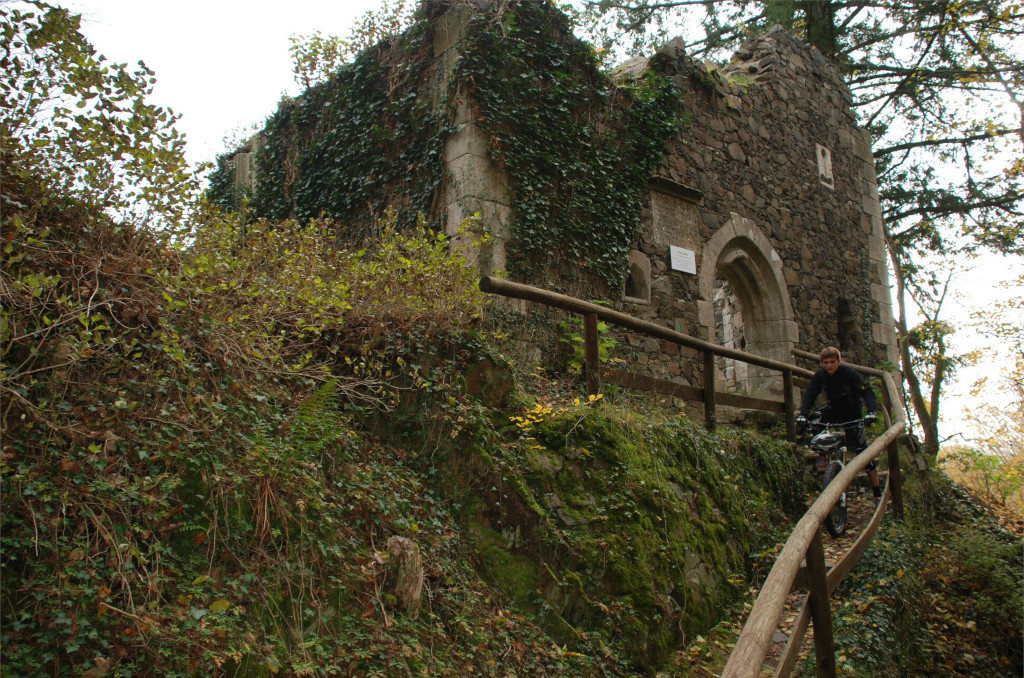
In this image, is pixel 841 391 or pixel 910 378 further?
pixel 910 378

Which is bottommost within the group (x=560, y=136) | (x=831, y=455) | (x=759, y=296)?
(x=831, y=455)

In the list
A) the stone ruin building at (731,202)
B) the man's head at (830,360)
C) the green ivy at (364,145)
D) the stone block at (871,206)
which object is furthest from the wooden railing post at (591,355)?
the stone block at (871,206)

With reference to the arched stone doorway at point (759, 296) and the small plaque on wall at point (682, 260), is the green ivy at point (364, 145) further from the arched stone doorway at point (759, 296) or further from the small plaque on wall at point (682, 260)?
the arched stone doorway at point (759, 296)

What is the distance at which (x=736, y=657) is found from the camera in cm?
287

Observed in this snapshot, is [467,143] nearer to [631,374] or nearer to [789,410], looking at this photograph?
[631,374]

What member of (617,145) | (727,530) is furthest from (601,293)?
(727,530)

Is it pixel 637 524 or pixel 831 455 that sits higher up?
pixel 831 455

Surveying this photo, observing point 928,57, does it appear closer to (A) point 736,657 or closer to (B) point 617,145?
(B) point 617,145

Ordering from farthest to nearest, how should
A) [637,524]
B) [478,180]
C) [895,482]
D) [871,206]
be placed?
1. [871,206]
2. [478,180]
3. [895,482]
4. [637,524]

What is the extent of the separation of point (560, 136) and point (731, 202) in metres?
3.06

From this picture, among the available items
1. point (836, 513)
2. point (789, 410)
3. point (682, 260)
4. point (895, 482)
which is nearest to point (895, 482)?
point (895, 482)

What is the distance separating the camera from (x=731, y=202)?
33.6ft

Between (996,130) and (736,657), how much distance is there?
1698 centimetres

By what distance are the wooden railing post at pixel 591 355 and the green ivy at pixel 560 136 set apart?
2.02m
